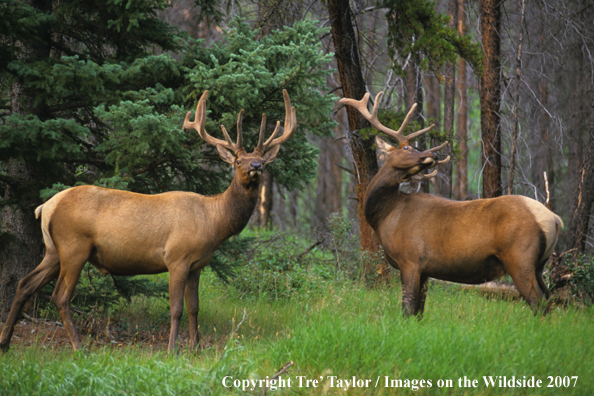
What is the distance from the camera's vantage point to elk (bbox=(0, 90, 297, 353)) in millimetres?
5754

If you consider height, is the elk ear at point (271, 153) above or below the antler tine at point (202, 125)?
below

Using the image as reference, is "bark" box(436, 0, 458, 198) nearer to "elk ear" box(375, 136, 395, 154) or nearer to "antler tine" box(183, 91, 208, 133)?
"elk ear" box(375, 136, 395, 154)

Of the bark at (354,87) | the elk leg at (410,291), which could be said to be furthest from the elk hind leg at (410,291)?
the bark at (354,87)

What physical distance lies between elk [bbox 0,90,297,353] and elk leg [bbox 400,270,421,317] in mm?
1968

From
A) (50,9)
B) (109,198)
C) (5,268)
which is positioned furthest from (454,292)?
(50,9)

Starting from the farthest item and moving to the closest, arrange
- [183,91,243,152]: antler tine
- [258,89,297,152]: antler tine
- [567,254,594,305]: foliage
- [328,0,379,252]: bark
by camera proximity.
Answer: [328,0,379,252]: bark, [567,254,594,305]: foliage, [258,89,297,152]: antler tine, [183,91,243,152]: antler tine

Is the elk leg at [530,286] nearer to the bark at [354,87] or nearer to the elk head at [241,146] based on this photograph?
the elk head at [241,146]

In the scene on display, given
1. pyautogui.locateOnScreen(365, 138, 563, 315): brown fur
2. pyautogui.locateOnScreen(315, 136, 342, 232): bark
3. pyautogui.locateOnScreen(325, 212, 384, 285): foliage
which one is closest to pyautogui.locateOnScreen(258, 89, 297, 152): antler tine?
pyautogui.locateOnScreen(365, 138, 563, 315): brown fur

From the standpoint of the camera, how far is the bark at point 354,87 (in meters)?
9.56

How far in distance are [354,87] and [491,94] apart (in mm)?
3272

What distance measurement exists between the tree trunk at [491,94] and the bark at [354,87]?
9.51 feet

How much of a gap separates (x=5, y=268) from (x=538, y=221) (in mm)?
6471

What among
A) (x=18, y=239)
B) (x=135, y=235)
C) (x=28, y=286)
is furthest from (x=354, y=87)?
(x=28, y=286)

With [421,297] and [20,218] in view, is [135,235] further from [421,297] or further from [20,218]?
[421,297]
